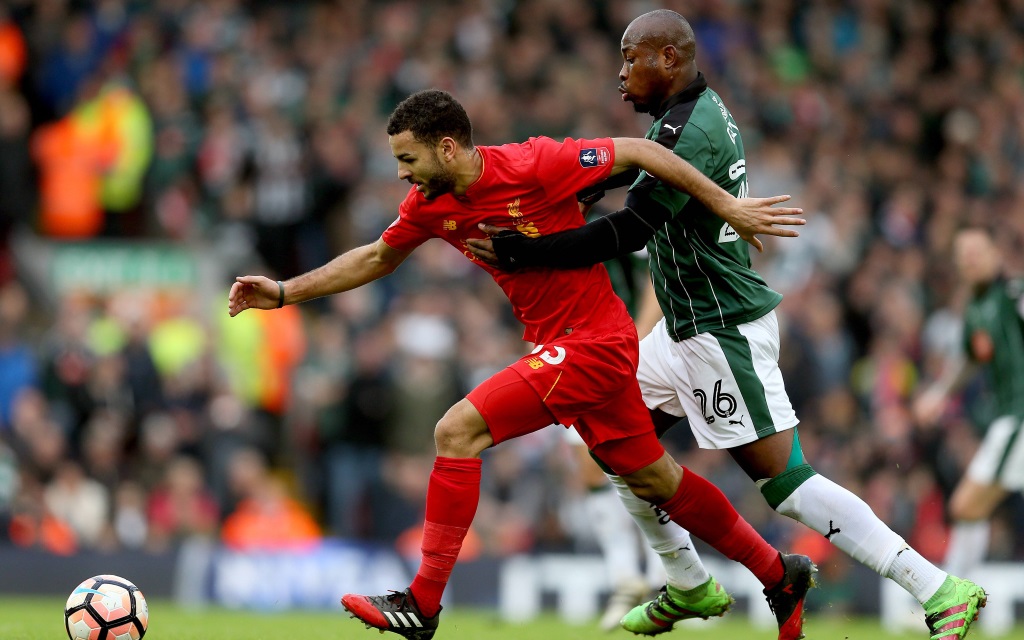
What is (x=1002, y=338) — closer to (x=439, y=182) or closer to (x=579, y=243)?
(x=579, y=243)

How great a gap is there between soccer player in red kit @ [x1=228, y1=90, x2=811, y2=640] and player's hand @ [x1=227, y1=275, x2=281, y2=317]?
2 centimetres

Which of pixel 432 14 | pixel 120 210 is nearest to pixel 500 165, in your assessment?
pixel 120 210

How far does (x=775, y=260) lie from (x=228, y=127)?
225 inches

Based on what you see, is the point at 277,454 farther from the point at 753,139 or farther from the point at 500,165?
the point at 500,165

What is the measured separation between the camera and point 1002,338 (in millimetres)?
10492

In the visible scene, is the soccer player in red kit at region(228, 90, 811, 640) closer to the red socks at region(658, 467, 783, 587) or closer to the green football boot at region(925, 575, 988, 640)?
the red socks at region(658, 467, 783, 587)

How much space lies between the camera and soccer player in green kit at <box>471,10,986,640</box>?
653cm

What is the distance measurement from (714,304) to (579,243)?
2.45ft

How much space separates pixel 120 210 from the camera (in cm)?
1548

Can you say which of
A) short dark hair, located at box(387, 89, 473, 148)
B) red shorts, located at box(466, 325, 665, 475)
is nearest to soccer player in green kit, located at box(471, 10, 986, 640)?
red shorts, located at box(466, 325, 665, 475)

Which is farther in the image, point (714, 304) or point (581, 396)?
point (714, 304)

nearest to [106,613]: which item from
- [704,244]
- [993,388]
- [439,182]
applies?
[439,182]

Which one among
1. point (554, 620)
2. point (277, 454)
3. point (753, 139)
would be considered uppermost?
point (753, 139)

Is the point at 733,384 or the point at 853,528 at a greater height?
the point at 733,384
